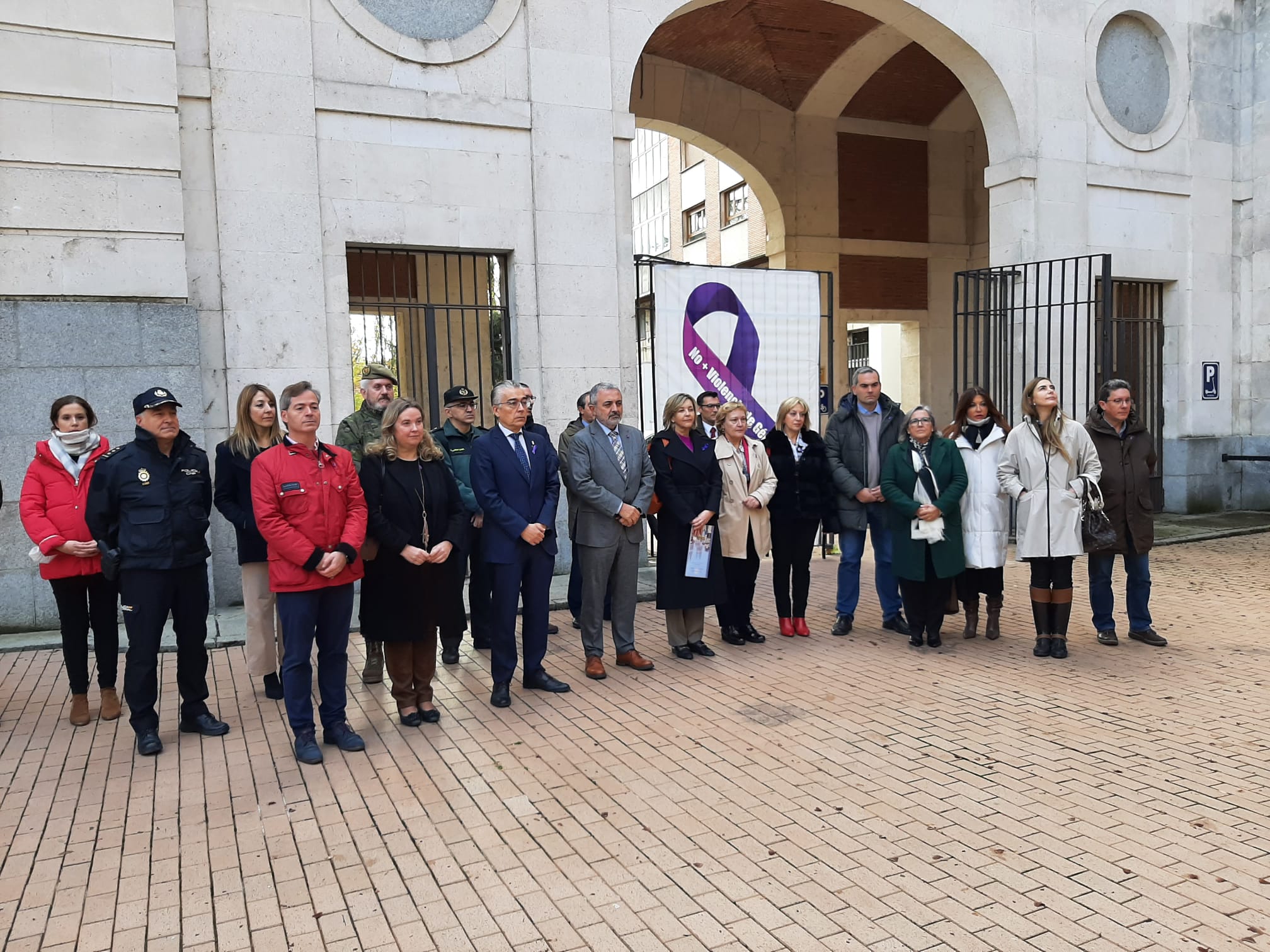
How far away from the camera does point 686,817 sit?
13.2 ft

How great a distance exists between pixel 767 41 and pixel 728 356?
24.2ft

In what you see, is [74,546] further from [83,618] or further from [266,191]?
[266,191]

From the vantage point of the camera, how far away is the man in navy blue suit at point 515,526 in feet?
18.4

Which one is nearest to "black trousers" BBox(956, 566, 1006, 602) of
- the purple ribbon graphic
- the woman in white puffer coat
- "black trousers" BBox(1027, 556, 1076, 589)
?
the woman in white puffer coat

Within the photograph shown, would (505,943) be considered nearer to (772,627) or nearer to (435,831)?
(435,831)

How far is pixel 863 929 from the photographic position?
3.14 meters

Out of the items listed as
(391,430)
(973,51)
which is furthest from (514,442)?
(973,51)

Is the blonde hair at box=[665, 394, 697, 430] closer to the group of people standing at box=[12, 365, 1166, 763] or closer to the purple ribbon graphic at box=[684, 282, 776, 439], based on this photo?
the group of people standing at box=[12, 365, 1166, 763]

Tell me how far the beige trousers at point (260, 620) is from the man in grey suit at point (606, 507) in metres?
1.86

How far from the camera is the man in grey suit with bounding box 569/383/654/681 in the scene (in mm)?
6074

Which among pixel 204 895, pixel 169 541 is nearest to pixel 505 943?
pixel 204 895

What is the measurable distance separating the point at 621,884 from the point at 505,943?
1.71ft

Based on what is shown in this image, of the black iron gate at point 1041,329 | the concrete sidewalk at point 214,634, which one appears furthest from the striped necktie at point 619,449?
the black iron gate at point 1041,329

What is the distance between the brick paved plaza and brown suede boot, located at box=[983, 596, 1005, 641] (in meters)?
0.73
